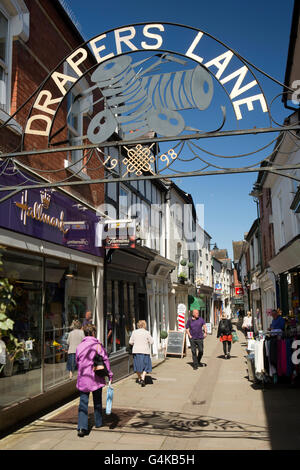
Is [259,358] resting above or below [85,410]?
above

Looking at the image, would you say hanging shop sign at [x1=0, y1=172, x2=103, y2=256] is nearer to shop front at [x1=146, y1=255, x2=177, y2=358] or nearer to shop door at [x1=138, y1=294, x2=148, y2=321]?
shop door at [x1=138, y1=294, x2=148, y2=321]

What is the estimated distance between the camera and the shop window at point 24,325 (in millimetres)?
6324

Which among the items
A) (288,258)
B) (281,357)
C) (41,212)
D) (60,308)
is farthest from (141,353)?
(288,258)

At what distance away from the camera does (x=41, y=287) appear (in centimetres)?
746

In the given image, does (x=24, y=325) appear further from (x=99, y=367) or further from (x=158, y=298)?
(x=158, y=298)

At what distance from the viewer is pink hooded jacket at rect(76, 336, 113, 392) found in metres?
5.82

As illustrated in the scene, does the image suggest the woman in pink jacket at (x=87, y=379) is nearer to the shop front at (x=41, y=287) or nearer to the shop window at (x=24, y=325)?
the shop front at (x=41, y=287)

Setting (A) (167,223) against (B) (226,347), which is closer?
(B) (226,347)

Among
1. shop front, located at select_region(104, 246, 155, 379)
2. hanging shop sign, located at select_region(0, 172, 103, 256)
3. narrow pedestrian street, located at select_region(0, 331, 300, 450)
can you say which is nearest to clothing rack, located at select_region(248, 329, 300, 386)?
narrow pedestrian street, located at select_region(0, 331, 300, 450)

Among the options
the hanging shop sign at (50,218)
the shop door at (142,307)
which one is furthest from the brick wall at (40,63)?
the shop door at (142,307)
